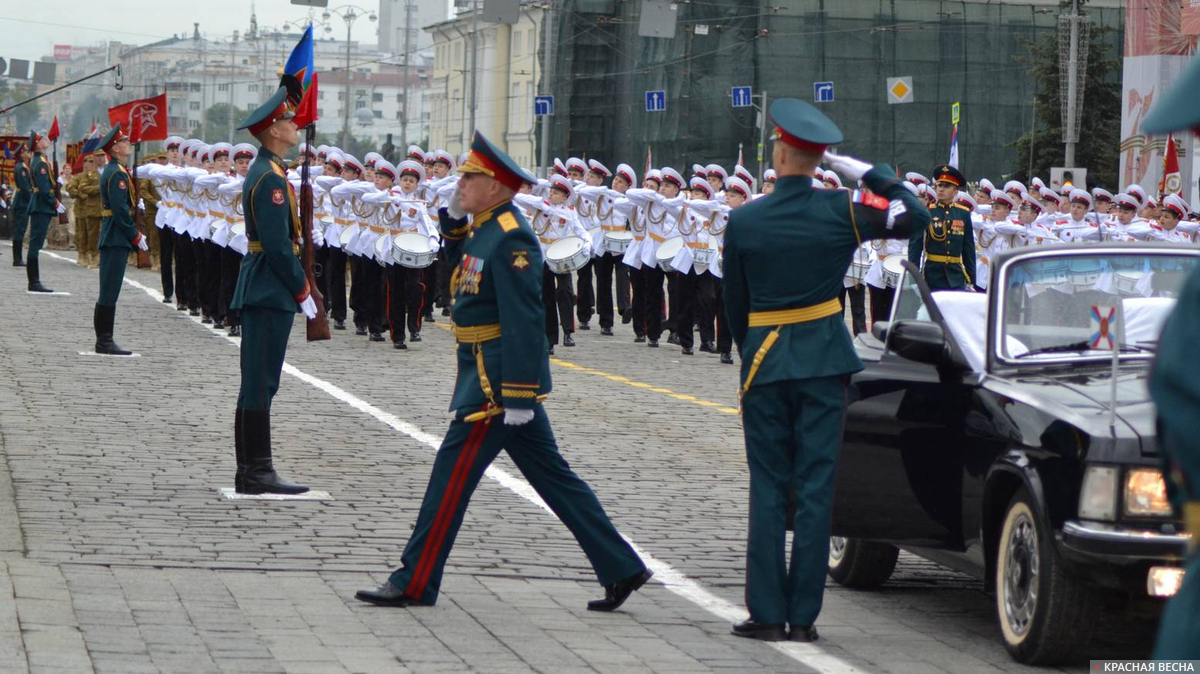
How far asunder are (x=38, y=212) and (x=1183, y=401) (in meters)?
28.0

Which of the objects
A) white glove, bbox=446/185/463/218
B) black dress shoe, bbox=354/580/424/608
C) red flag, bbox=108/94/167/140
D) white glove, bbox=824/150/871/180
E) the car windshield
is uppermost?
red flag, bbox=108/94/167/140

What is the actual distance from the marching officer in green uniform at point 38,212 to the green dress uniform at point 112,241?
29.3 ft

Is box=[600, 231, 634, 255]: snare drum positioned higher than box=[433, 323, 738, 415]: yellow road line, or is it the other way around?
box=[600, 231, 634, 255]: snare drum

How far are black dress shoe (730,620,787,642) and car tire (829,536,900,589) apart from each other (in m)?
1.11

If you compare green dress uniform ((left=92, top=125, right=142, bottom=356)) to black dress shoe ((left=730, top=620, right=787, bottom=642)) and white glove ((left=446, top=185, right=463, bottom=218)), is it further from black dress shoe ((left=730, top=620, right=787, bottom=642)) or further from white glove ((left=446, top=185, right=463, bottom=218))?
black dress shoe ((left=730, top=620, right=787, bottom=642))

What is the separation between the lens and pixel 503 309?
7145 millimetres

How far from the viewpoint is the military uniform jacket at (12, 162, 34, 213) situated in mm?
33906

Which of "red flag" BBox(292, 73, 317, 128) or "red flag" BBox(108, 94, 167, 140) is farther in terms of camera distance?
"red flag" BBox(108, 94, 167, 140)

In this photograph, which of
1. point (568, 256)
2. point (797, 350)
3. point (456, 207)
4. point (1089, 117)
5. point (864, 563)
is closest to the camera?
point (797, 350)

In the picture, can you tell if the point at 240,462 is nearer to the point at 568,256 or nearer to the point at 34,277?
the point at 568,256

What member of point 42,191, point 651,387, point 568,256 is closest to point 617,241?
point 568,256

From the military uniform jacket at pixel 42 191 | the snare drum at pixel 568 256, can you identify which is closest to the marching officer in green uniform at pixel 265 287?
the snare drum at pixel 568 256

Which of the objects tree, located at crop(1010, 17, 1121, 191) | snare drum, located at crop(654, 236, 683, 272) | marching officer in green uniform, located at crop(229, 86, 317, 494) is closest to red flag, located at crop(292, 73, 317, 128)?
marching officer in green uniform, located at crop(229, 86, 317, 494)

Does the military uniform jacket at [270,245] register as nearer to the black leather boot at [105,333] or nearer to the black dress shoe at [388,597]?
the black dress shoe at [388,597]
